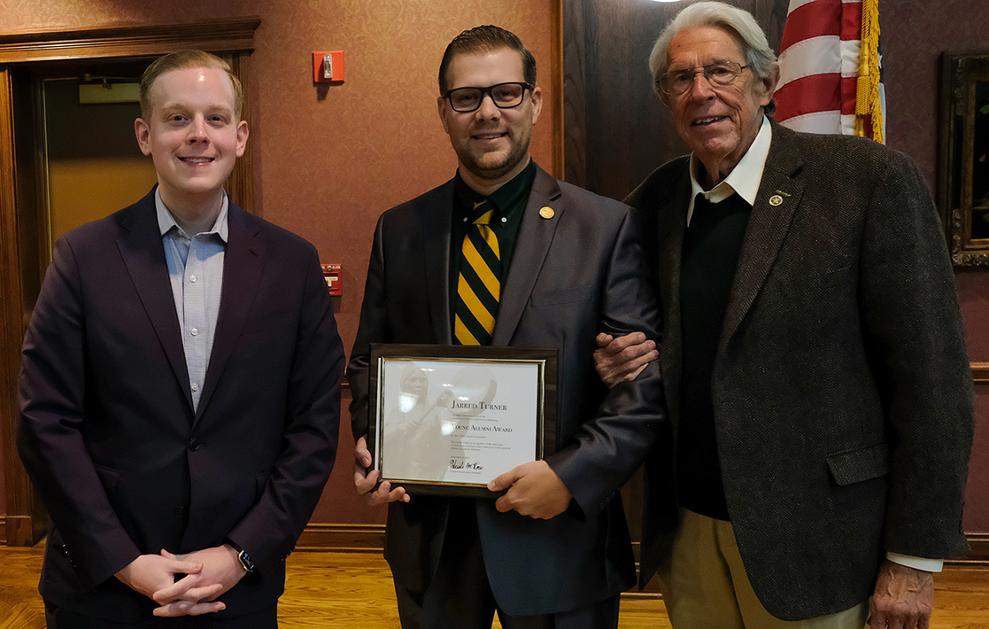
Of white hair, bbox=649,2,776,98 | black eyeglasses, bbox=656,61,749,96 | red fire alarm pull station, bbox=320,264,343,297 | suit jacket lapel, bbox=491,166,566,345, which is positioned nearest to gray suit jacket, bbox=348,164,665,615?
suit jacket lapel, bbox=491,166,566,345

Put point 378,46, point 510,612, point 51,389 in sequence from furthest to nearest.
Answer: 1. point 378,46
2. point 510,612
3. point 51,389

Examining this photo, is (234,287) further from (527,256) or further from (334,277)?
(334,277)

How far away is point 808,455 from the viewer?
53.0 inches

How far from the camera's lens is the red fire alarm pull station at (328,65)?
3400 millimetres

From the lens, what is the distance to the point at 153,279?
1.33 m

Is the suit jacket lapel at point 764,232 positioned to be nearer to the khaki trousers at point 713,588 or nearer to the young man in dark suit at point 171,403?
the khaki trousers at point 713,588

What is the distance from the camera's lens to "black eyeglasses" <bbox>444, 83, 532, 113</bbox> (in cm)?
143

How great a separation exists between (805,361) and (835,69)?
4.20 feet

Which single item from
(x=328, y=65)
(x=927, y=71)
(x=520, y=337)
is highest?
(x=328, y=65)

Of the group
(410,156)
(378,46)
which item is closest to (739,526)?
(410,156)

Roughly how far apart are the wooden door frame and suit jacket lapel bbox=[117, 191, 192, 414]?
2.22 metres

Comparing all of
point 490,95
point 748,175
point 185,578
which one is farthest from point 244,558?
point 748,175

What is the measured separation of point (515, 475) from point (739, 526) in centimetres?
43

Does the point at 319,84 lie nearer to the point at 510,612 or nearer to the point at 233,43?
the point at 233,43
